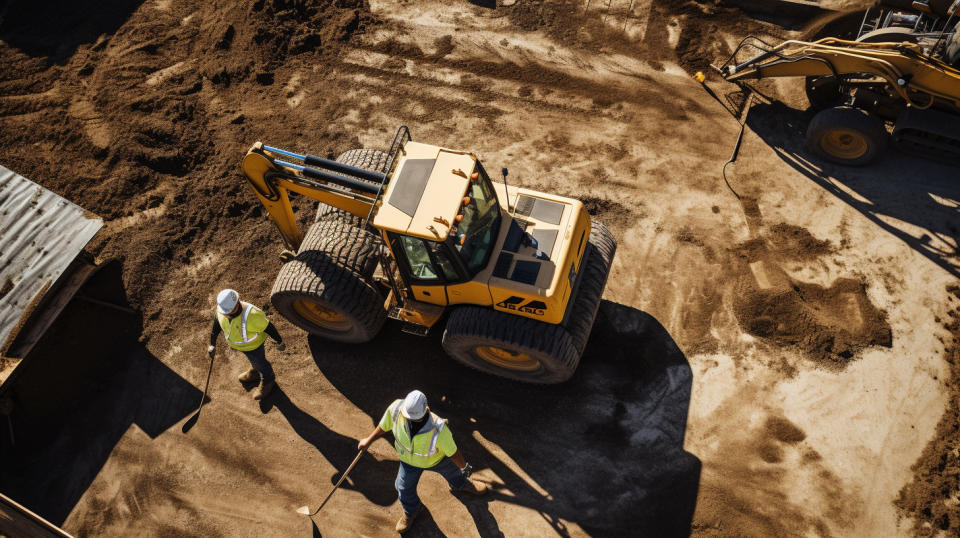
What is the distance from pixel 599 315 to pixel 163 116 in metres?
8.76

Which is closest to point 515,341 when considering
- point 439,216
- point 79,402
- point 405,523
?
point 439,216

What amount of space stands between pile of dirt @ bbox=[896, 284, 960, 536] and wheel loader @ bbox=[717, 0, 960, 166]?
163 inches

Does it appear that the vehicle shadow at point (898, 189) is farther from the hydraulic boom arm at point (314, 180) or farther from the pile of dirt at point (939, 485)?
the hydraulic boom arm at point (314, 180)

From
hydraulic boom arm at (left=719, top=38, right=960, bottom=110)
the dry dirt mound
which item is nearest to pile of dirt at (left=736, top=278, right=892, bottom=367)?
the dry dirt mound

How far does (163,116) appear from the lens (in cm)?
1062

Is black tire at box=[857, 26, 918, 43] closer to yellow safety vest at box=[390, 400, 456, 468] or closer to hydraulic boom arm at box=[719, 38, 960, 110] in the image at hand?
hydraulic boom arm at box=[719, 38, 960, 110]

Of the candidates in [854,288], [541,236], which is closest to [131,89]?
[541,236]

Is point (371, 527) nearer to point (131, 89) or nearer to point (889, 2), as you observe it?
point (131, 89)

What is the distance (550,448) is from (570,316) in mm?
1724

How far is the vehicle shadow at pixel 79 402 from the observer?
727cm

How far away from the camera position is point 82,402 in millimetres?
7777

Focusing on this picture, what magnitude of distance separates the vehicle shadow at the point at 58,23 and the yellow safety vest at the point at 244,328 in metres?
8.73

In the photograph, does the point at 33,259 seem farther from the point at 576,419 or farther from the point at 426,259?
the point at 576,419

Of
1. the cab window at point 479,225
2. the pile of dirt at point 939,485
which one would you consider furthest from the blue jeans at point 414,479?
the pile of dirt at point 939,485
